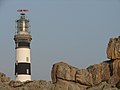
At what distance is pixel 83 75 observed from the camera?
98.6 ft

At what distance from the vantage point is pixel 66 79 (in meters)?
29.8

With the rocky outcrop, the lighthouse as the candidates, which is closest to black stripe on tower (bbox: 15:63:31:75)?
the lighthouse

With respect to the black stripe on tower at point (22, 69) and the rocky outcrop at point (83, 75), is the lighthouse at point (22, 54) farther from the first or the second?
the rocky outcrop at point (83, 75)

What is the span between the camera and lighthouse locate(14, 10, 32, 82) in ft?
144

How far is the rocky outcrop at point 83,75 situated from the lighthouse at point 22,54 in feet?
43.6

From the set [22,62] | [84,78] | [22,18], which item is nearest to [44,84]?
[84,78]

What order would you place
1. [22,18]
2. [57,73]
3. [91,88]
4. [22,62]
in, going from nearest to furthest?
[91,88] < [57,73] < [22,62] < [22,18]

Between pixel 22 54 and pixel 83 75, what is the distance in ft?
51.7

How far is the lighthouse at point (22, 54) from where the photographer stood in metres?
43.8

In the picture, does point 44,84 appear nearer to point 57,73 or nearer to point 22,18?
point 57,73

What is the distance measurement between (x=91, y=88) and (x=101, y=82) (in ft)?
3.31

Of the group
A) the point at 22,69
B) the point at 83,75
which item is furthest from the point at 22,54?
the point at 83,75

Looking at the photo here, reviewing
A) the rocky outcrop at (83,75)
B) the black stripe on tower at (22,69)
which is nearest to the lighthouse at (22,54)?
the black stripe on tower at (22,69)

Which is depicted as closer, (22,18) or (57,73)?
(57,73)
